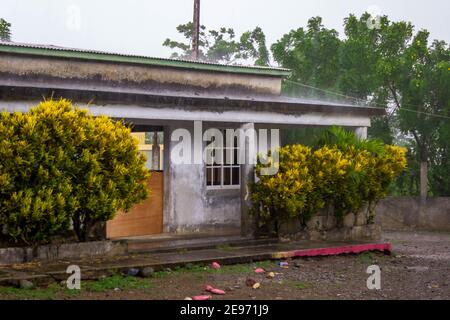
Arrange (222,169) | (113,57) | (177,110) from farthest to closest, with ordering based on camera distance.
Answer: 1. (222,169)
2. (113,57)
3. (177,110)

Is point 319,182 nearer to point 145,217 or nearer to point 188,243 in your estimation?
point 188,243

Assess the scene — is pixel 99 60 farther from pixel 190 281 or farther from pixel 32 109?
pixel 190 281

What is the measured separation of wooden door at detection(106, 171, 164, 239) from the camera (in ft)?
47.2

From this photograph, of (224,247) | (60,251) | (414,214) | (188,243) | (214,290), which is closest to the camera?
(214,290)

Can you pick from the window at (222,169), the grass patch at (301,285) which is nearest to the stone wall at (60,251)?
the grass patch at (301,285)

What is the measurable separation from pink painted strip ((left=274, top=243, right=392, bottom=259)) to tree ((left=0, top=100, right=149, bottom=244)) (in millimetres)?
3168

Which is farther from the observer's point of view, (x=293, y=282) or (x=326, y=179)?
(x=326, y=179)

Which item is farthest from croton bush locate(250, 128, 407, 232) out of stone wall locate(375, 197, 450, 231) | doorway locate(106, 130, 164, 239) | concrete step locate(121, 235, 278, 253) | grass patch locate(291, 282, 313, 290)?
stone wall locate(375, 197, 450, 231)

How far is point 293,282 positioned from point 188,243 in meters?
3.18

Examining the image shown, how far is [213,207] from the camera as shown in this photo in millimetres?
15758

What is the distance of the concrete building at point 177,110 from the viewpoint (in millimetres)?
13242

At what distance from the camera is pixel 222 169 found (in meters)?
16.0

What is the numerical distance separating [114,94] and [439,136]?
1408 cm


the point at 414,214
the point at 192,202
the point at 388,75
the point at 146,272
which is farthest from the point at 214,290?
the point at 388,75
